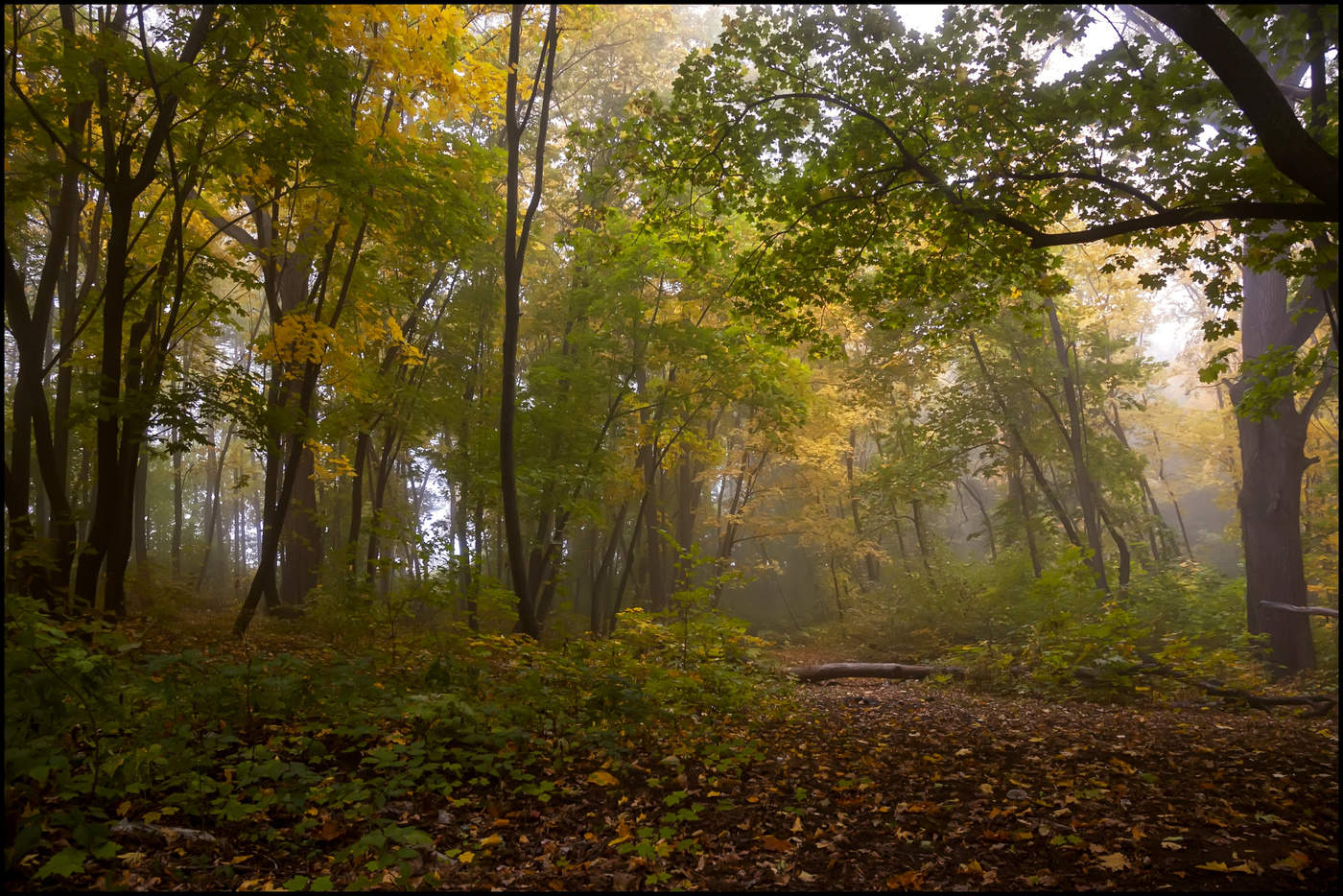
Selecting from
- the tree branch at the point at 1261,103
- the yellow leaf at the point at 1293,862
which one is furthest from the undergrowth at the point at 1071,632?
the tree branch at the point at 1261,103

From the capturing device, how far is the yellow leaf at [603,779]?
4250mm

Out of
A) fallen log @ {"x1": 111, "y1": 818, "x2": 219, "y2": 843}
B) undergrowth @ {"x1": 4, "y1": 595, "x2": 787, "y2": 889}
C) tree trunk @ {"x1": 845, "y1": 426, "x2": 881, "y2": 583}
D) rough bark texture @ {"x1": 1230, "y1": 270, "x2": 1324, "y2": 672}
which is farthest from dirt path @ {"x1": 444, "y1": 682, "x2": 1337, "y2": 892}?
tree trunk @ {"x1": 845, "y1": 426, "x2": 881, "y2": 583}

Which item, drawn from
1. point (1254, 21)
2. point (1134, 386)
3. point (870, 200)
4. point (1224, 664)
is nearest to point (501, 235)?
point (870, 200)

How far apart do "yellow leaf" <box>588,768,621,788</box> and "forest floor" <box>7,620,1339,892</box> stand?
0.01m

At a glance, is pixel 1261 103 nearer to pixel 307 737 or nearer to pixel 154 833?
pixel 307 737

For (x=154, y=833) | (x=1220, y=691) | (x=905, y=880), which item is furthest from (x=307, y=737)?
(x=1220, y=691)

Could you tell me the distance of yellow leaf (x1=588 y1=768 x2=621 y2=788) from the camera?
4.25 m

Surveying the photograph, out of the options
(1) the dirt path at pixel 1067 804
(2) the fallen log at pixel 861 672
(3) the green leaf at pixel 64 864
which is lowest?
(2) the fallen log at pixel 861 672

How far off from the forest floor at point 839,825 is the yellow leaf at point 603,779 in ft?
0.04

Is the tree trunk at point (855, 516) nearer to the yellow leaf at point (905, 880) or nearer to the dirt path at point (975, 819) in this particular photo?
the dirt path at point (975, 819)

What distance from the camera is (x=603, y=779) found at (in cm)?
425

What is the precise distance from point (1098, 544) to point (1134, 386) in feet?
14.9

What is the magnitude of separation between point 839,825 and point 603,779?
1.41 m

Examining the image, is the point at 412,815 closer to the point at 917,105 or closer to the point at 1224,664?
the point at 917,105
